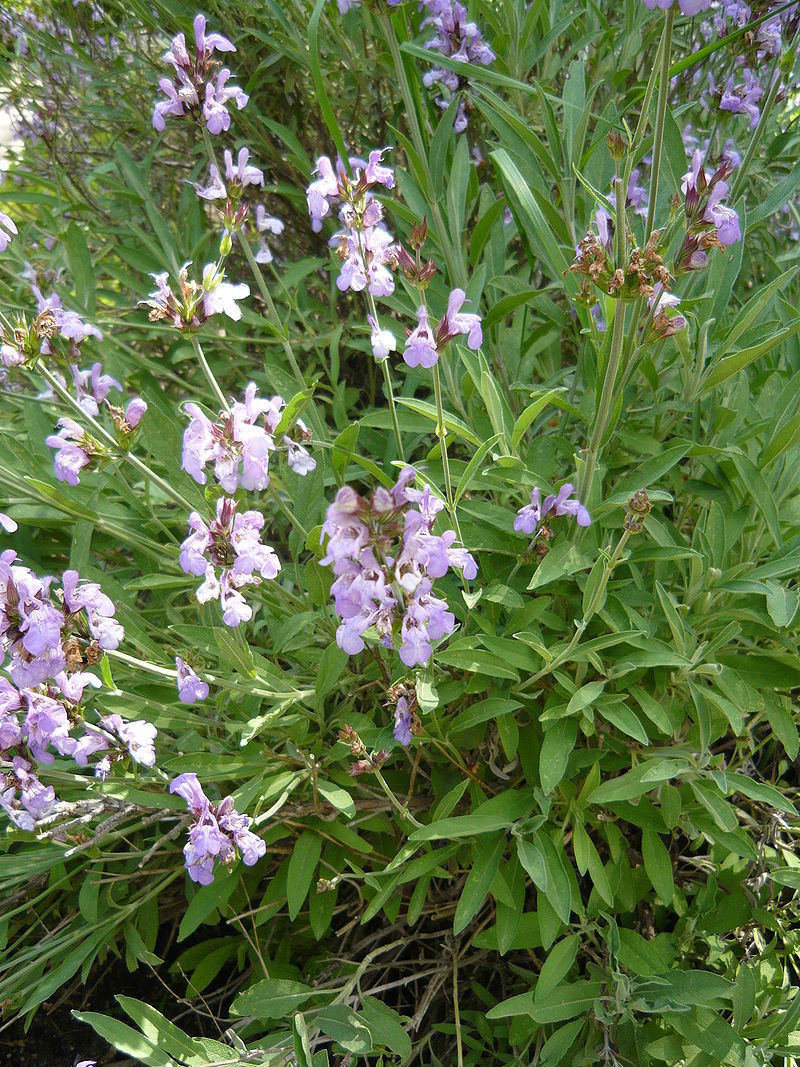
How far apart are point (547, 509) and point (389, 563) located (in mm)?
656

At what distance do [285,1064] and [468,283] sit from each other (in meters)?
1.64

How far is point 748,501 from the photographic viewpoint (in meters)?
1.97

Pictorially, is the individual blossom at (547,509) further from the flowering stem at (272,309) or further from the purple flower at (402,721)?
the flowering stem at (272,309)

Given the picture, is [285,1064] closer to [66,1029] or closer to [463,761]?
[463,761]

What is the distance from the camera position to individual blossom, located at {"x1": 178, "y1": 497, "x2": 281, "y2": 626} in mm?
1430

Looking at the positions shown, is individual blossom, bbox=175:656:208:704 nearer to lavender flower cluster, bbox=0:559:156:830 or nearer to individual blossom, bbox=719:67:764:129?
lavender flower cluster, bbox=0:559:156:830

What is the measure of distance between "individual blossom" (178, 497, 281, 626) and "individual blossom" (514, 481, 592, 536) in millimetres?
518

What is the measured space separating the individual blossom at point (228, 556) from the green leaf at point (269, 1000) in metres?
0.74

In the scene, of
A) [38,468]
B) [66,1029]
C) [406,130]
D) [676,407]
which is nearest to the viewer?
[676,407]

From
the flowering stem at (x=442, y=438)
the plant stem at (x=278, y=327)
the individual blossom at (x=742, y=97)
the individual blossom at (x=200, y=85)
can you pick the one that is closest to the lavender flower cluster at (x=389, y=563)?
the flowering stem at (x=442, y=438)

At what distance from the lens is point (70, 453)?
5.33ft

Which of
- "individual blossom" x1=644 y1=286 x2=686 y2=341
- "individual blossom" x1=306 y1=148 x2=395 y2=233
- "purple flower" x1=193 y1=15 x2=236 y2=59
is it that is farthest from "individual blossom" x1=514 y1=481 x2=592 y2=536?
"purple flower" x1=193 y1=15 x2=236 y2=59

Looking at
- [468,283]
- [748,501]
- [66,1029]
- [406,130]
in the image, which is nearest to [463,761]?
[748,501]

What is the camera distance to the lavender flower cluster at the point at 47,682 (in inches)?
56.3
